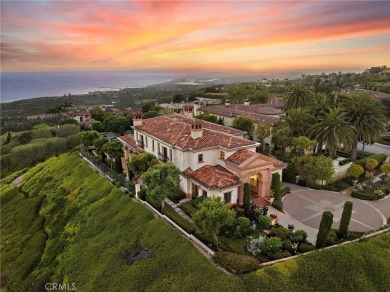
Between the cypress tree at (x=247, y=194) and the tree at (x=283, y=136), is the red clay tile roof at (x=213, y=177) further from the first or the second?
the tree at (x=283, y=136)

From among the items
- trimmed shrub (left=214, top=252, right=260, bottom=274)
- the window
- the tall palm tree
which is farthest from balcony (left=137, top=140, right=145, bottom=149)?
the tall palm tree

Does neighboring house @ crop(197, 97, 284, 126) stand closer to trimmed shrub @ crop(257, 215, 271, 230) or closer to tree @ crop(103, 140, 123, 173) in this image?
tree @ crop(103, 140, 123, 173)

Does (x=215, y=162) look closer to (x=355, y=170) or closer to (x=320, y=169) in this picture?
(x=320, y=169)

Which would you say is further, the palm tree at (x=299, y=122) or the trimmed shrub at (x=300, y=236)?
the palm tree at (x=299, y=122)

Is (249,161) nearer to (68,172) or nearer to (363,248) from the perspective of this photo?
(363,248)

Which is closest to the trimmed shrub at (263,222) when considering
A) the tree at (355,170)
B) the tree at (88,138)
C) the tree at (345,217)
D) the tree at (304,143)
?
the tree at (345,217)

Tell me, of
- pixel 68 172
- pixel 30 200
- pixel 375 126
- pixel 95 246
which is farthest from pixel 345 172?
pixel 30 200
